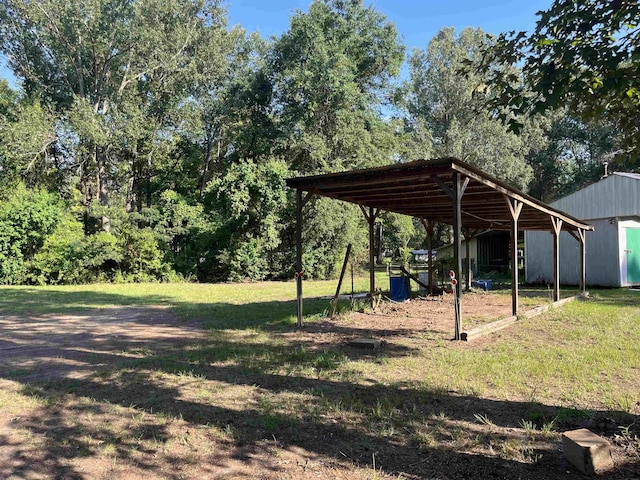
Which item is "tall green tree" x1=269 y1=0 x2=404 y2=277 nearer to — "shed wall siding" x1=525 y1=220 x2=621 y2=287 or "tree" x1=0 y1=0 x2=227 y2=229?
"tree" x1=0 y1=0 x2=227 y2=229

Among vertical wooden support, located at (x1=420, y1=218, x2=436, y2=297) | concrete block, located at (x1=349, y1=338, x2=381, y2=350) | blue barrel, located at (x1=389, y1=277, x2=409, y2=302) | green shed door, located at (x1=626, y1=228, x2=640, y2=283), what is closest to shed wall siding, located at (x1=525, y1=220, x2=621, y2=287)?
green shed door, located at (x1=626, y1=228, x2=640, y2=283)

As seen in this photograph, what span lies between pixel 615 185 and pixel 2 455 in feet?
63.1

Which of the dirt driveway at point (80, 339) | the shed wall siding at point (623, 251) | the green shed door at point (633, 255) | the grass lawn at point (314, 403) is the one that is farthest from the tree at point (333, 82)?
the grass lawn at point (314, 403)

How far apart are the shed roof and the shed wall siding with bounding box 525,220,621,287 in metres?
3.85

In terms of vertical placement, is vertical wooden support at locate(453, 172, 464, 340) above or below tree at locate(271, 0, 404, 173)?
below

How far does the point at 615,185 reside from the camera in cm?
1667

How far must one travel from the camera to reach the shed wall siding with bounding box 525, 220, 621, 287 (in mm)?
16203

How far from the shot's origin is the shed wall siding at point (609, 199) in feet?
53.6

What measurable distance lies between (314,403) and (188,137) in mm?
25371

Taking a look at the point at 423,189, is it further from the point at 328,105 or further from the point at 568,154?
the point at 568,154

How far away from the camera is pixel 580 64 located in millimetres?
3730

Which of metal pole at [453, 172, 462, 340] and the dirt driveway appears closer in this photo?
the dirt driveway

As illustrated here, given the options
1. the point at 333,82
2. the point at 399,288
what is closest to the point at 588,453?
the point at 399,288

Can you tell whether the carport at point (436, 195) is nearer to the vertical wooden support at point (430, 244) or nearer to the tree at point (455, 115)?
the vertical wooden support at point (430, 244)
